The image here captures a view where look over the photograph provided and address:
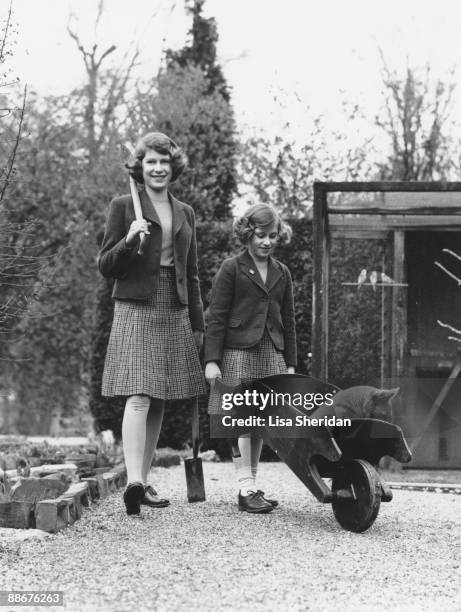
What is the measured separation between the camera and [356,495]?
13.5 feet

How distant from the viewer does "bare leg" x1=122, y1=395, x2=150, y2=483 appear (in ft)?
13.9

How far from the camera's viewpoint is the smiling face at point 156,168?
4.55 m

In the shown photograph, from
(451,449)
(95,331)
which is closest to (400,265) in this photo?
(451,449)

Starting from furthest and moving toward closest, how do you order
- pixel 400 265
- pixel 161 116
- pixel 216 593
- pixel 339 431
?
pixel 161 116, pixel 400 265, pixel 339 431, pixel 216 593

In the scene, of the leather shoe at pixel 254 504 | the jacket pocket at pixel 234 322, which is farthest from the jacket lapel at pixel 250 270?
the leather shoe at pixel 254 504

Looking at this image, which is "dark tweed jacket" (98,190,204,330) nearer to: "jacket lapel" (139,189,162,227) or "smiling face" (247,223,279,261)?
"jacket lapel" (139,189,162,227)

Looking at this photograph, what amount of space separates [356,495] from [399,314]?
337 cm

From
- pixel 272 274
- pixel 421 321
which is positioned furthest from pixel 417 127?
pixel 272 274

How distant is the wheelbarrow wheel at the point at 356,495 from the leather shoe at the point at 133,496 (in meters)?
0.80

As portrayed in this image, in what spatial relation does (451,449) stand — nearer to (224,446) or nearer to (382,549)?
(224,446)

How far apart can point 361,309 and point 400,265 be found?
542mm

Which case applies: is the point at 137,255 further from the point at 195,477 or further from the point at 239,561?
the point at 239,561

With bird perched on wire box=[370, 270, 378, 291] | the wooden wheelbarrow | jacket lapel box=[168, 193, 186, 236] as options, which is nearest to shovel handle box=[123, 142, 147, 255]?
jacket lapel box=[168, 193, 186, 236]

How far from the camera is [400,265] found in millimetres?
7246
